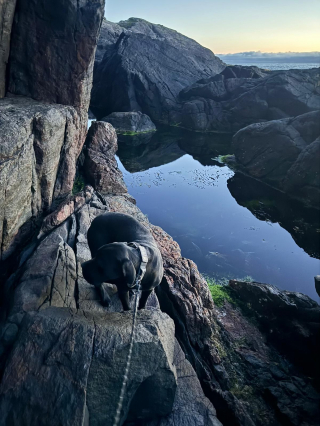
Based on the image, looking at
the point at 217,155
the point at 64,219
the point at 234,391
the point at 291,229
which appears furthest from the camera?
the point at 217,155

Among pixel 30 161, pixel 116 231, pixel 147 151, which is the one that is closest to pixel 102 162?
pixel 30 161

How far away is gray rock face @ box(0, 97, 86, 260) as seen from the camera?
6.99 m

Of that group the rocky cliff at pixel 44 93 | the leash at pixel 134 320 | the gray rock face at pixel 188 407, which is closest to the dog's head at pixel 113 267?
the leash at pixel 134 320

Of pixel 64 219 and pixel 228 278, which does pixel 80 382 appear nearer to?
pixel 64 219

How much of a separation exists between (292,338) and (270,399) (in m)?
2.29

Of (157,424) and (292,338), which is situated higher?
(157,424)

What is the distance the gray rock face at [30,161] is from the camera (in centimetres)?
699

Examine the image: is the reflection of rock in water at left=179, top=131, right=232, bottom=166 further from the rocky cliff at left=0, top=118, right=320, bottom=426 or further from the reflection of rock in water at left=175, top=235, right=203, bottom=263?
the rocky cliff at left=0, top=118, right=320, bottom=426

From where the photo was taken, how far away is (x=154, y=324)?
15.0 feet

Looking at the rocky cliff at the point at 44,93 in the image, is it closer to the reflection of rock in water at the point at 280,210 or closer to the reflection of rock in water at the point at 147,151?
the reflection of rock in water at the point at 280,210

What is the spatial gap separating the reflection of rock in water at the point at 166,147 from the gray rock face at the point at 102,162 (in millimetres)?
6877

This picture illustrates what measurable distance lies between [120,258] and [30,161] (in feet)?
15.2

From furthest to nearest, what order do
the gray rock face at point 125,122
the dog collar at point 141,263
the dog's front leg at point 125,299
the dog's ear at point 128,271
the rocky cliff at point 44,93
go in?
the gray rock face at point 125,122, the rocky cliff at point 44,93, the dog's front leg at point 125,299, the dog collar at point 141,263, the dog's ear at point 128,271

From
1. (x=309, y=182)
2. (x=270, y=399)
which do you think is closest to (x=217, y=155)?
(x=309, y=182)
